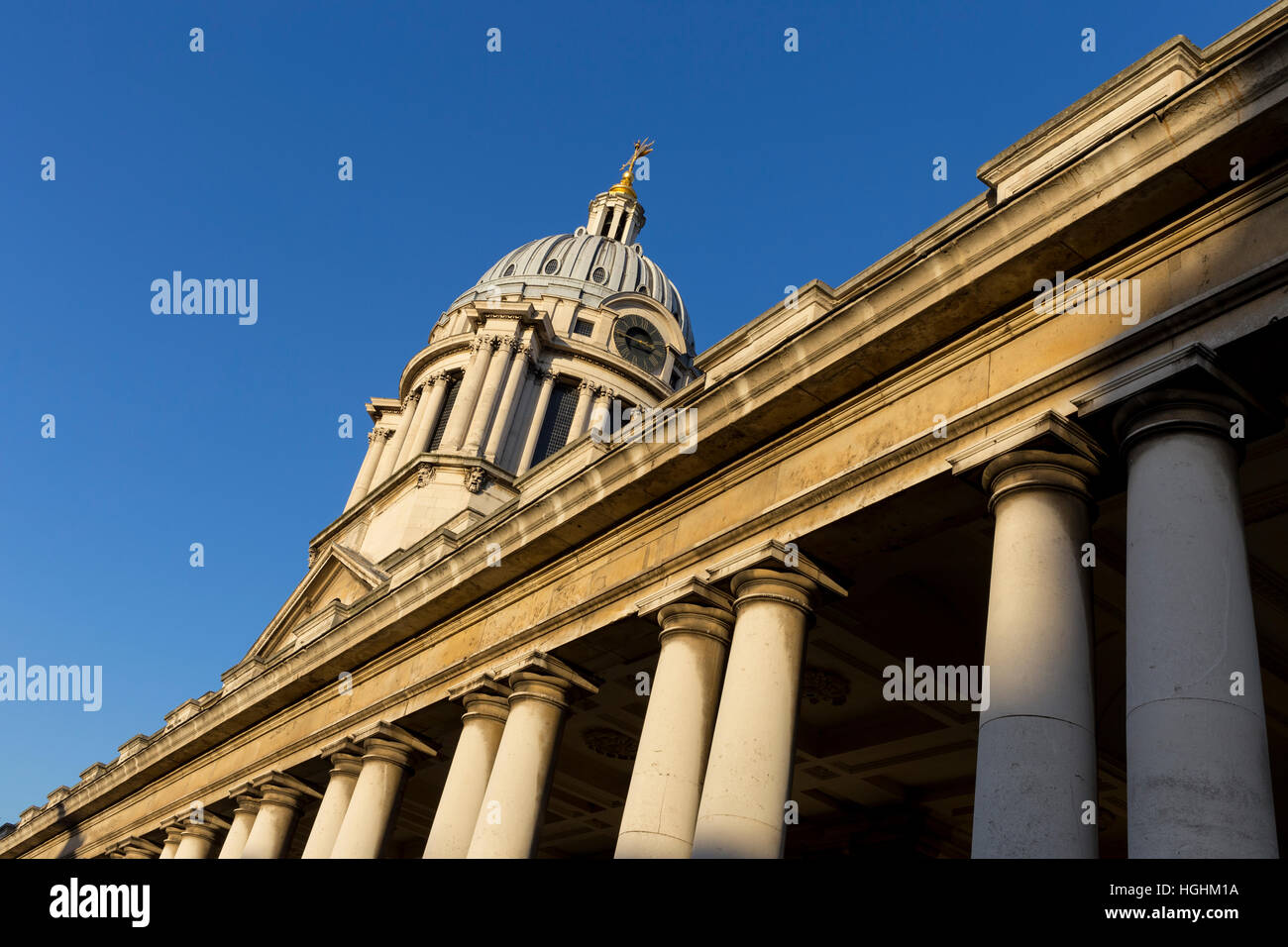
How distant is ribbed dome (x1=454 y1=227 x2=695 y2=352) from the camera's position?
7719 centimetres

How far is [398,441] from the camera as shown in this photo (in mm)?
64938

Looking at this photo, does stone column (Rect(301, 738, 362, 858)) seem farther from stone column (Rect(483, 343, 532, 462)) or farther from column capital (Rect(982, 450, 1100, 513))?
stone column (Rect(483, 343, 532, 462))

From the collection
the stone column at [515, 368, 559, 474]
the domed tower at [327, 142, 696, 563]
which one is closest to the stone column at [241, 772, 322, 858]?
the domed tower at [327, 142, 696, 563]

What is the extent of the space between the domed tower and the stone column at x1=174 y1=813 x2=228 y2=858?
1743 cm

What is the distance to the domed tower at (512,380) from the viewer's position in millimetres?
54156

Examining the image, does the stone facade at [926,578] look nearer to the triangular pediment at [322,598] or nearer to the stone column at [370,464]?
the triangular pediment at [322,598]

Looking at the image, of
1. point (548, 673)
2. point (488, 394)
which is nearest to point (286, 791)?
point (548, 673)

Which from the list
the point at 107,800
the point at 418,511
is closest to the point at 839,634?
the point at 107,800

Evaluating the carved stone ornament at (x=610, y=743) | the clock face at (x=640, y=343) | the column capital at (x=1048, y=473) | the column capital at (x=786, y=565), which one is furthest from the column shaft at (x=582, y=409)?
the column capital at (x=1048, y=473)

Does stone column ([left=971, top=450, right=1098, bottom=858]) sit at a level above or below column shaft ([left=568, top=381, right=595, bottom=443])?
below

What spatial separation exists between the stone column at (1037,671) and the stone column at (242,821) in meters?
23.7
